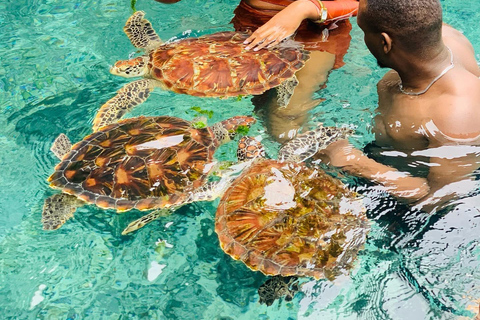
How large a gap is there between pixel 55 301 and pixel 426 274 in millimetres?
2141

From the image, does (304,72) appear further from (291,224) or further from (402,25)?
(291,224)

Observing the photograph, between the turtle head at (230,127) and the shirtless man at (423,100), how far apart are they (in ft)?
2.53

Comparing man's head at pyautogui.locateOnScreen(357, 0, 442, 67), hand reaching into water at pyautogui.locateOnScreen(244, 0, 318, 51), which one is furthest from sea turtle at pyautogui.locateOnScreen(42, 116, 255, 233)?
man's head at pyautogui.locateOnScreen(357, 0, 442, 67)

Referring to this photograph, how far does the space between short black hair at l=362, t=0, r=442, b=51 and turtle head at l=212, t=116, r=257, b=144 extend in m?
1.21

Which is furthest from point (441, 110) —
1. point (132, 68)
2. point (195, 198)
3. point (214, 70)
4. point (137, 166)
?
point (132, 68)

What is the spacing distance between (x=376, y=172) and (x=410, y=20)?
3.10 feet

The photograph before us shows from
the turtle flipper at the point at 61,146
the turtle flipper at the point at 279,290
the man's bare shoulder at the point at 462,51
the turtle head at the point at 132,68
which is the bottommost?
the turtle flipper at the point at 279,290

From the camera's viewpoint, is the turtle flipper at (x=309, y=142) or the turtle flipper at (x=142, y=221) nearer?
the turtle flipper at (x=142, y=221)

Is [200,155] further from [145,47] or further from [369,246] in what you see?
[145,47]

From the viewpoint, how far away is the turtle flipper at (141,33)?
4070 mm

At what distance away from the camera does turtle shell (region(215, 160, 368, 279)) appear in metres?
2.37

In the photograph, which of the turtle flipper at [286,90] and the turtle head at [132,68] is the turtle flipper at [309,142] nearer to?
the turtle flipper at [286,90]

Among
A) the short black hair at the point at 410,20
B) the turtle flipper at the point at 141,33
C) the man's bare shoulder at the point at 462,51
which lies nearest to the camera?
the short black hair at the point at 410,20

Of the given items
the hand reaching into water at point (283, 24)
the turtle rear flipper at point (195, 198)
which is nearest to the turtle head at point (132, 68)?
the hand reaching into water at point (283, 24)
